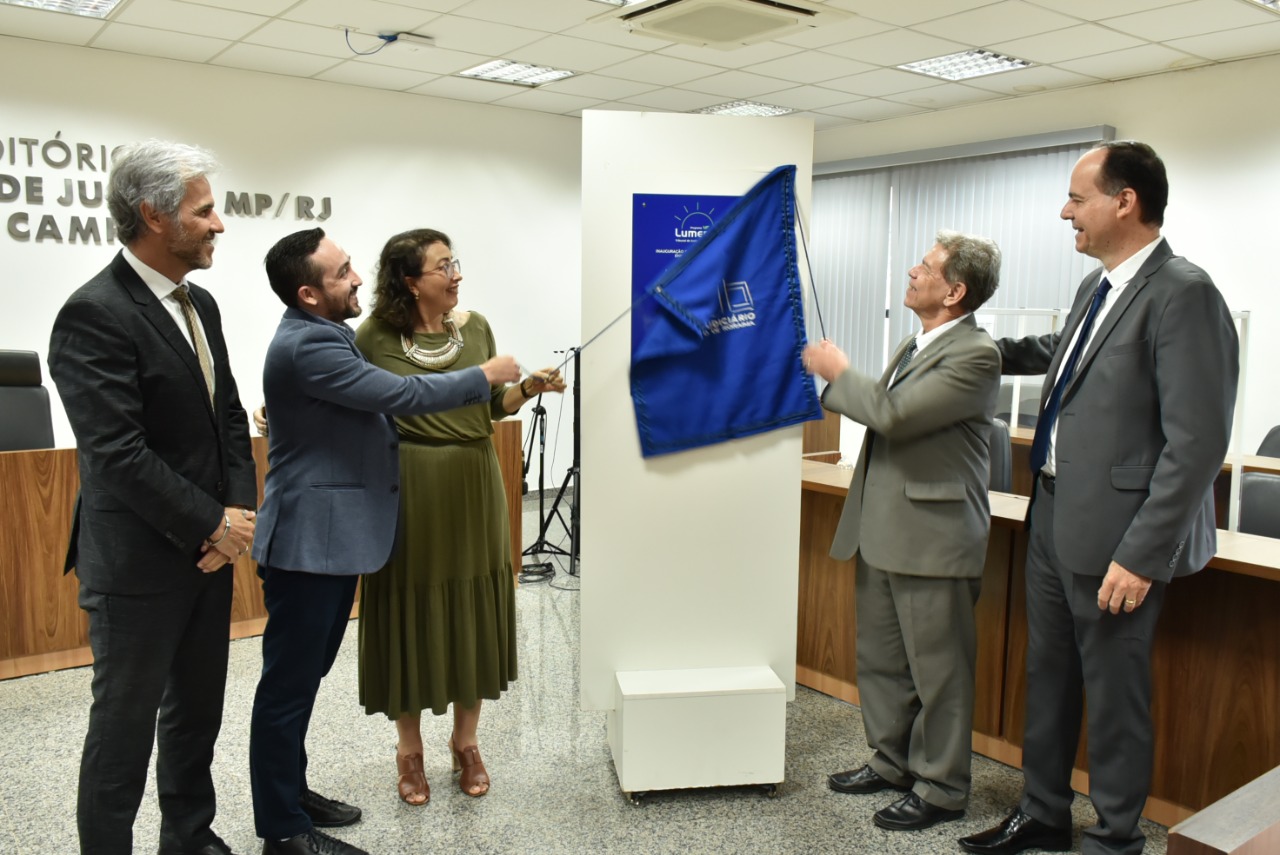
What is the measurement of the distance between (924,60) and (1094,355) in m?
4.23

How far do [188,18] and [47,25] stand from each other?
828mm

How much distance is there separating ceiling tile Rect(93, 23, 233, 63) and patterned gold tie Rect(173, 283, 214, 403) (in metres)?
3.98

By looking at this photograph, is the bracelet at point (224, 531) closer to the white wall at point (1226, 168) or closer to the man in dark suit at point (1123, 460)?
the man in dark suit at point (1123, 460)

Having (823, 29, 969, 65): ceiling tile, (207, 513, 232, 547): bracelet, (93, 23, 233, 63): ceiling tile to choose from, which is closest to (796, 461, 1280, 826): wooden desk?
(207, 513, 232, 547): bracelet

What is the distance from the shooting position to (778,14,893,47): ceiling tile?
4.94 m

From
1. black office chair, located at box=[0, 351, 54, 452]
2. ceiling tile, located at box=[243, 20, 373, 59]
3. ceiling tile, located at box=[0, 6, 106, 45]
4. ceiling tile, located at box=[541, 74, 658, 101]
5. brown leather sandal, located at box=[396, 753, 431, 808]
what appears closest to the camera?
brown leather sandal, located at box=[396, 753, 431, 808]

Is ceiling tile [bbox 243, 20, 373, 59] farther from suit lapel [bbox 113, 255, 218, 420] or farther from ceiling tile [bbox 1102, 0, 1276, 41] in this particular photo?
ceiling tile [bbox 1102, 0, 1276, 41]

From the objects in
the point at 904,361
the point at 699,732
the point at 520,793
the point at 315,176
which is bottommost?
the point at 520,793

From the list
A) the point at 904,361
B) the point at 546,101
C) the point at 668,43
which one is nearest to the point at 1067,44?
the point at 668,43

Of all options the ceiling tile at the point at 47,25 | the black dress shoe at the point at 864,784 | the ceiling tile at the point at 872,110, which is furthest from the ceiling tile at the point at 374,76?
the black dress shoe at the point at 864,784

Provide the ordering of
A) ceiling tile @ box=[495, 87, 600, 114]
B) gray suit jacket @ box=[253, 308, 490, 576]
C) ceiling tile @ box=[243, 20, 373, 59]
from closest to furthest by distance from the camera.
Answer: gray suit jacket @ box=[253, 308, 490, 576] → ceiling tile @ box=[243, 20, 373, 59] → ceiling tile @ box=[495, 87, 600, 114]

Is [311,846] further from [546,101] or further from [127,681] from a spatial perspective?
[546,101]

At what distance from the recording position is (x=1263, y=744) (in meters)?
2.39

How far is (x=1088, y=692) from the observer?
87.7 inches
